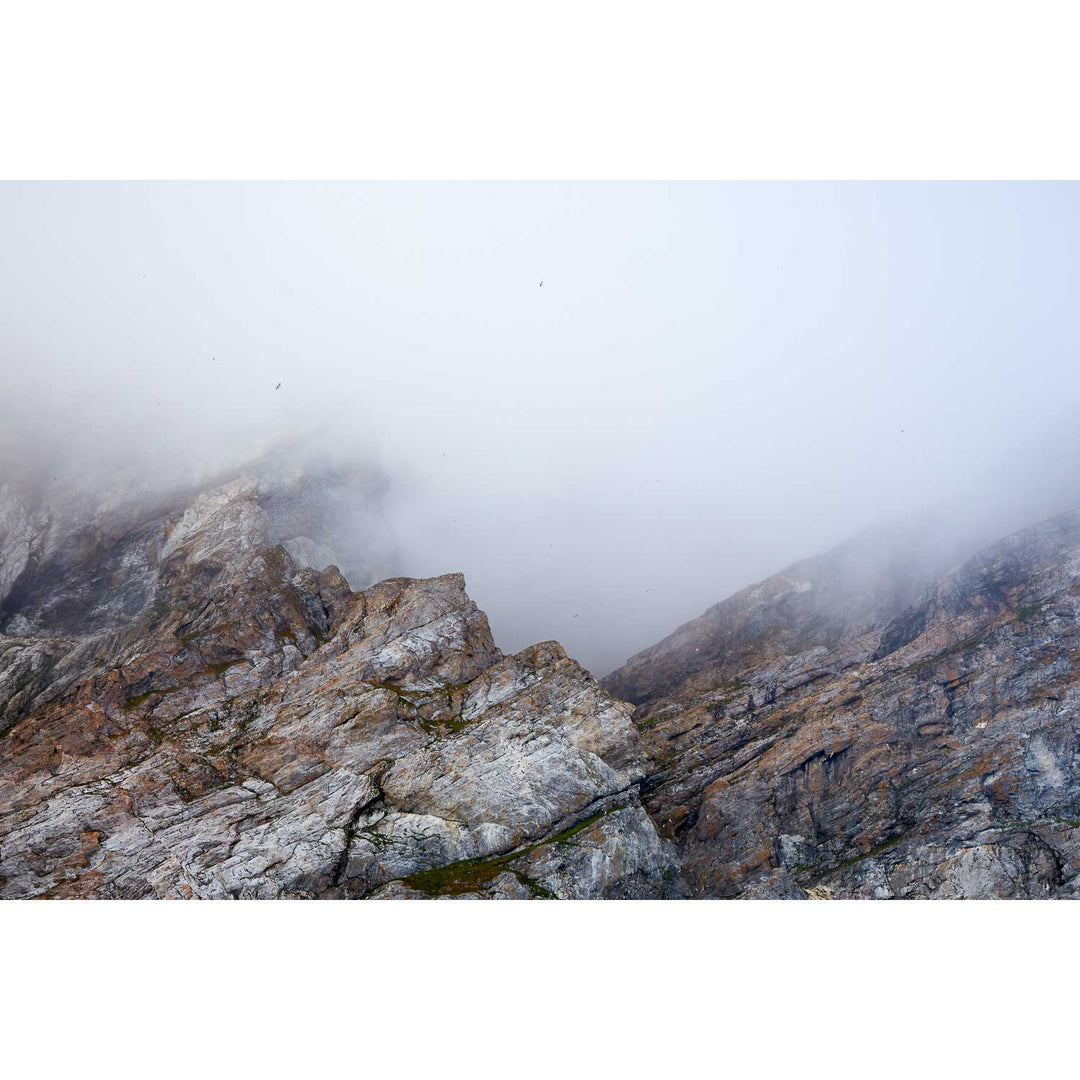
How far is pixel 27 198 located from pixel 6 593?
70.0 metres

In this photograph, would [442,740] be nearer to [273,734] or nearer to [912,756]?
[273,734]

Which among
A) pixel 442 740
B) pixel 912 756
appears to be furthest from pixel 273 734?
pixel 912 756

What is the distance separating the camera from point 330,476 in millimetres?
136500

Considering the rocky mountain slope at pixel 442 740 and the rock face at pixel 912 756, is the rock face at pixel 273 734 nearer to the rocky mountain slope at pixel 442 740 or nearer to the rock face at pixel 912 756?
the rocky mountain slope at pixel 442 740

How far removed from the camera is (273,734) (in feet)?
274

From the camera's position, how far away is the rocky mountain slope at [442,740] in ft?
217

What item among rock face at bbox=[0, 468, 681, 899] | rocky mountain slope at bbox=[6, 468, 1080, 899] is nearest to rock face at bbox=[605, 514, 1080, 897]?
rocky mountain slope at bbox=[6, 468, 1080, 899]

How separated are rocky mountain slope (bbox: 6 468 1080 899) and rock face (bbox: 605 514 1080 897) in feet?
1.11

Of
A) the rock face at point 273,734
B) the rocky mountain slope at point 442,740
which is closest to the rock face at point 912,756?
the rocky mountain slope at point 442,740

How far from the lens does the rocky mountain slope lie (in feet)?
217

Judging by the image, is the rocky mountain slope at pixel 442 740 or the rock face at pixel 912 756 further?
the rock face at pixel 912 756

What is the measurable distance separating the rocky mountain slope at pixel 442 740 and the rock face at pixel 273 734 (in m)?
0.34

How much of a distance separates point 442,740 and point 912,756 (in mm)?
63097

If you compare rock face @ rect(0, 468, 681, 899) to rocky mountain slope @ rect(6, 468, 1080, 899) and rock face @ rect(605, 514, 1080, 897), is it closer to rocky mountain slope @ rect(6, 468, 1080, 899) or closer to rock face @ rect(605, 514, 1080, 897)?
rocky mountain slope @ rect(6, 468, 1080, 899)
